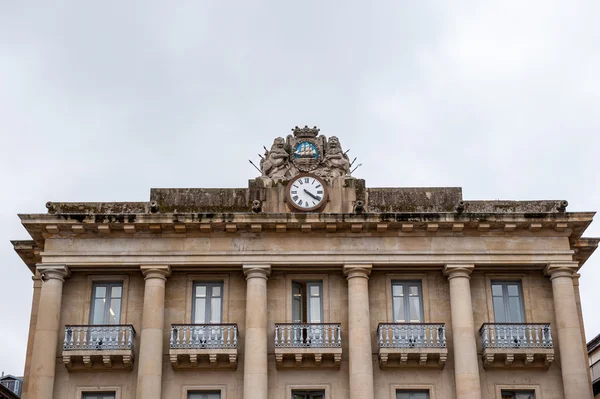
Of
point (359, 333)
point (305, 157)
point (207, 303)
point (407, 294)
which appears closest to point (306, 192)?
point (305, 157)

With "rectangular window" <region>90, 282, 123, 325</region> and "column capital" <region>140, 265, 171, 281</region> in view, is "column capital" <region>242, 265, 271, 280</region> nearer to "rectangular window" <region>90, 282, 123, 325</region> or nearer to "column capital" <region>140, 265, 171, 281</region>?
"column capital" <region>140, 265, 171, 281</region>

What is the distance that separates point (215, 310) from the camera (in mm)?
36281

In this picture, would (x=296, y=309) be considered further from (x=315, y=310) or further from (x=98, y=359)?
(x=98, y=359)

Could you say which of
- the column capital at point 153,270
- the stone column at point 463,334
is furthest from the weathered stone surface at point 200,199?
the stone column at point 463,334

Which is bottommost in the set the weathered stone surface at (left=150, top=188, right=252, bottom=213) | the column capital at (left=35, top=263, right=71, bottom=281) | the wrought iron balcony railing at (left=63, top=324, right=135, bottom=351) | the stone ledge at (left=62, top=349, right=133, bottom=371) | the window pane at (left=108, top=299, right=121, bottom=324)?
the stone ledge at (left=62, top=349, right=133, bottom=371)

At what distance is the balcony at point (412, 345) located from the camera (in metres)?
34.7

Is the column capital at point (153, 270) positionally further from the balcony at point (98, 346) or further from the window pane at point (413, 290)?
the window pane at point (413, 290)

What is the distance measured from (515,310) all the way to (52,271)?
18572 mm

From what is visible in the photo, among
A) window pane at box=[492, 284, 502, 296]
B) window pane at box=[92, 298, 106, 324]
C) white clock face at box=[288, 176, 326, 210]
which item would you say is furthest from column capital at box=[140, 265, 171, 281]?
window pane at box=[492, 284, 502, 296]

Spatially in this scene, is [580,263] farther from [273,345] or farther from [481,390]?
[273,345]

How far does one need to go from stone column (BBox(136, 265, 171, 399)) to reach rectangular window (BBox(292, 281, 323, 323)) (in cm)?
519

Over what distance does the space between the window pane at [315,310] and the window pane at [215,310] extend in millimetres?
3703

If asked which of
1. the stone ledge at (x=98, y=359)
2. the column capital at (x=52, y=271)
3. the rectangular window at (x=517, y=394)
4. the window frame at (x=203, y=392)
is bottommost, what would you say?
the rectangular window at (x=517, y=394)

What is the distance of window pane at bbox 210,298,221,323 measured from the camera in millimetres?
36062
